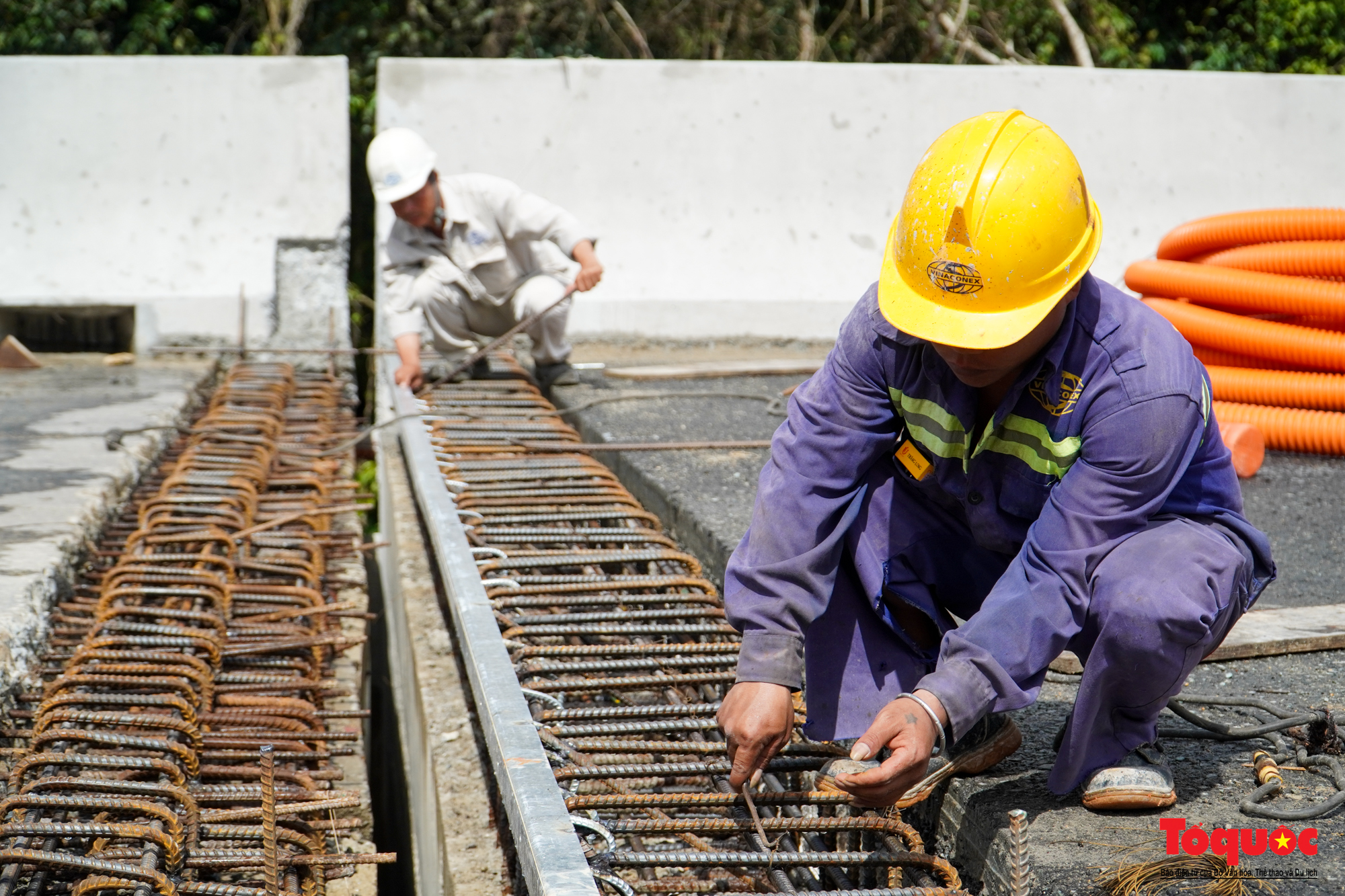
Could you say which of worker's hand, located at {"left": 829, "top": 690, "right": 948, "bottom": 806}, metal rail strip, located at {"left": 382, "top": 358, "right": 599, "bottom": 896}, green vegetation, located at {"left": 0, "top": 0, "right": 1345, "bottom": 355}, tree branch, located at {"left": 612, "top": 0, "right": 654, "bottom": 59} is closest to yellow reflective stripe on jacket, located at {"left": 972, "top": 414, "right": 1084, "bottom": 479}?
worker's hand, located at {"left": 829, "top": 690, "right": 948, "bottom": 806}

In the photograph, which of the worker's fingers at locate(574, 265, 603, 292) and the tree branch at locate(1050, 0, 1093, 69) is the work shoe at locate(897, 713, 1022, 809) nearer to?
the worker's fingers at locate(574, 265, 603, 292)

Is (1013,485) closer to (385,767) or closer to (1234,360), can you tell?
(385,767)

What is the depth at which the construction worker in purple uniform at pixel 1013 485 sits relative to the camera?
1.76 meters

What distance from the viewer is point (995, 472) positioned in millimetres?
1993

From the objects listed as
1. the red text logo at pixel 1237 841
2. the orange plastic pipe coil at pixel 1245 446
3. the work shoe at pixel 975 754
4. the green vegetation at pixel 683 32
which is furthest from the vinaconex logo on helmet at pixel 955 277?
the green vegetation at pixel 683 32

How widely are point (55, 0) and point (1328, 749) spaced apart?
10.1 m

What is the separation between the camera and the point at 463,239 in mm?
5391

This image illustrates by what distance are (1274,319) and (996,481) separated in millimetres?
3297

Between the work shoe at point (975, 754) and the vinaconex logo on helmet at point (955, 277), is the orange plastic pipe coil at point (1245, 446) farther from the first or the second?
the vinaconex logo on helmet at point (955, 277)

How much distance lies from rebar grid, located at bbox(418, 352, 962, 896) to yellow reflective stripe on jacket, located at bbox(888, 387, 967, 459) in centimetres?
64

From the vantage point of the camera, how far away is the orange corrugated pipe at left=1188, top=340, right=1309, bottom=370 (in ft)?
15.1

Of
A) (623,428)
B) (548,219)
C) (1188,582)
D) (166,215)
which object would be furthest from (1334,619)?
(166,215)

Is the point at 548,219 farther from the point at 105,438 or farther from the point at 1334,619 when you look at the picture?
the point at 1334,619

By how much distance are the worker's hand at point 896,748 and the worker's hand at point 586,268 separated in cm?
353
